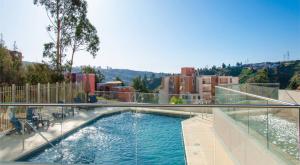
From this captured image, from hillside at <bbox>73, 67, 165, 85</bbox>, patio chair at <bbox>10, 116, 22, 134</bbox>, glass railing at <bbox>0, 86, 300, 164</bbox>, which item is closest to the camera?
glass railing at <bbox>0, 86, 300, 164</bbox>

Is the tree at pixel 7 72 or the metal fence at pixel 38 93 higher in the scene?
the tree at pixel 7 72

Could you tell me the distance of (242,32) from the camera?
2231 cm

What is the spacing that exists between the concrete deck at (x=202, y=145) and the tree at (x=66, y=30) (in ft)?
29.8

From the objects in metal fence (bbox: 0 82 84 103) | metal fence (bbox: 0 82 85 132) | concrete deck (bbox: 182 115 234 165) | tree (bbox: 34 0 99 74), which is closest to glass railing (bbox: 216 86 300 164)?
concrete deck (bbox: 182 115 234 165)

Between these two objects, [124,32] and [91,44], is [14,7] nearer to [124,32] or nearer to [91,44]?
[91,44]

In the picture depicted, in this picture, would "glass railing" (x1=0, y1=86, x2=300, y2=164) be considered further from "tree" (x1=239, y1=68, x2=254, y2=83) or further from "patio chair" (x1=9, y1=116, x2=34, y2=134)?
"tree" (x1=239, y1=68, x2=254, y2=83)

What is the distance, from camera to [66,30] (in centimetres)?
1842

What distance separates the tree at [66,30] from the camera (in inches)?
703

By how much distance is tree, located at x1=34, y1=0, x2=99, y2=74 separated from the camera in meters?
17.8

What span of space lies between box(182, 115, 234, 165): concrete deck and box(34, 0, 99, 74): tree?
9093 millimetres

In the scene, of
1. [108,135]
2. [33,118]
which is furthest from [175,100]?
[33,118]

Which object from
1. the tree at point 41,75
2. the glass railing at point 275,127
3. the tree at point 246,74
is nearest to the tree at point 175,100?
the tree at point 41,75

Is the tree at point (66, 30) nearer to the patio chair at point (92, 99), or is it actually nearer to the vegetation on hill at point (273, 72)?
the patio chair at point (92, 99)

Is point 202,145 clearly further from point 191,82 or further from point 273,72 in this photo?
point 191,82
